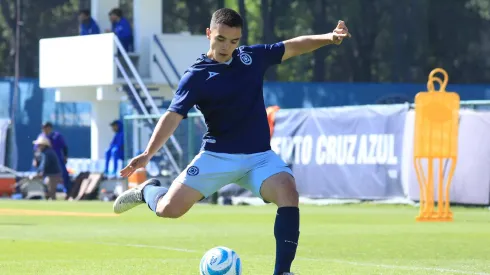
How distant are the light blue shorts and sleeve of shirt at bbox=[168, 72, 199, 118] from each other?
1.40 feet

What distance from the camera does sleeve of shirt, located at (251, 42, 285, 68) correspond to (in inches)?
399

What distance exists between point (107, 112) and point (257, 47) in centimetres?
3029

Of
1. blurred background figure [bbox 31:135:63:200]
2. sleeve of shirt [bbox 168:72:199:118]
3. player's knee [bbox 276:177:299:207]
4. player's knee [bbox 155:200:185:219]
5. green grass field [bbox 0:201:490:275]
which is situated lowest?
blurred background figure [bbox 31:135:63:200]

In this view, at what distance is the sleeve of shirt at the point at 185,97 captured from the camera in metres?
9.75

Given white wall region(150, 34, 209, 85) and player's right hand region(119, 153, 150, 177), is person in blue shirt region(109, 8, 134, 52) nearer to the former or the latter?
white wall region(150, 34, 209, 85)

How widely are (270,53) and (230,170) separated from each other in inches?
39.8

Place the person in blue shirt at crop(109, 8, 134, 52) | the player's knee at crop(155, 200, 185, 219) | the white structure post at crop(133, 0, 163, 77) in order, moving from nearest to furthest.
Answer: the player's knee at crop(155, 200, 185, 219) < the person in blue shirt at crop(109, 8, 134, 52) < the white structure post at crop(133, 0, 163, 77)

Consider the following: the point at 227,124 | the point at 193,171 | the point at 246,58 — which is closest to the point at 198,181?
the point at 193,171

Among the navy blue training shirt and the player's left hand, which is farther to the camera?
the player's left hand

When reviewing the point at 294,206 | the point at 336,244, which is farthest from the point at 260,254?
the point at 294,206

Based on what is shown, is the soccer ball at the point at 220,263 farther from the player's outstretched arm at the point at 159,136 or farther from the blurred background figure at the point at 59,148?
the blurred background figure at the point at 59,148

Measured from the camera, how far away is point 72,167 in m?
38.3

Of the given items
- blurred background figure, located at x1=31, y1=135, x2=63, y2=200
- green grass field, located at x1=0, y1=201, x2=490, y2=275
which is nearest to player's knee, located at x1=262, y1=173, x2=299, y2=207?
green grass field, located at x1=0, y1=201, x2=490, y2=275

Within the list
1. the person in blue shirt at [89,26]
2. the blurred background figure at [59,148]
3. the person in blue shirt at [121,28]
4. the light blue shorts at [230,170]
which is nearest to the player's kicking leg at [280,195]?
the light blue shorts at [230,170]
